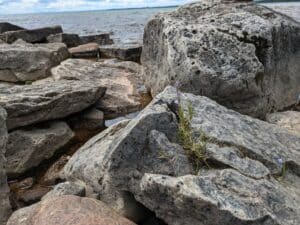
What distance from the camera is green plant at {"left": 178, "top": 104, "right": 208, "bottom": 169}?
17.0 feet

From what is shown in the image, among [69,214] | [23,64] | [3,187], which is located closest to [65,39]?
[23,64]

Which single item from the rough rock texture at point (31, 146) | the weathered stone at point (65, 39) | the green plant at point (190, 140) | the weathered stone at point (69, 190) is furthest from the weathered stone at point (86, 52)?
the green plant at point (190, 140)

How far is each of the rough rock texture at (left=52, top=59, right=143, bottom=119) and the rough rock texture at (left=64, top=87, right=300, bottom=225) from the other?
402 cm

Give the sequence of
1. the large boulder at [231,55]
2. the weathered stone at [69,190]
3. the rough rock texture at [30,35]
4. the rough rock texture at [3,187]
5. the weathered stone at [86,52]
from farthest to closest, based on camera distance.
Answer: the rough rock texture at [30,35] → the weathered stone at [86,52] → the large boulder at [231,55] → the rough rock texture at [3,187] → the weathered stone at [69,190]

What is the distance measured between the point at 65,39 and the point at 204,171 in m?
20.0

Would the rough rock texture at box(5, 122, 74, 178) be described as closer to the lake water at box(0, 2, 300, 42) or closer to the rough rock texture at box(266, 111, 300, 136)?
the rough rock texture at box(266, 111, 300, 136)

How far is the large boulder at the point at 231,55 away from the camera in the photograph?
28.1ft

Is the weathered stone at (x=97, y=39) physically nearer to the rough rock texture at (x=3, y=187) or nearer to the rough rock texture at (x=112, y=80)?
the rough rock texture at (x=112, y=80)

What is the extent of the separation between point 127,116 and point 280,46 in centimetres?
368

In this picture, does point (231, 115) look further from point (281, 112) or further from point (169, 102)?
point (281, 112)

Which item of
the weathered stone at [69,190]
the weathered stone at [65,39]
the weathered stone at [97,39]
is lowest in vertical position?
the weathered stone at [97,39]

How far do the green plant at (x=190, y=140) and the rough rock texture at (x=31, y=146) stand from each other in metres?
3.39

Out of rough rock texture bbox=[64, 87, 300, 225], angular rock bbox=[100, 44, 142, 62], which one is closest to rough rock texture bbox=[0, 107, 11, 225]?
rough rock texture bbox=[64, 87, 300, 225]

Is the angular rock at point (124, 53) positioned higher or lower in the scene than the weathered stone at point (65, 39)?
higher
